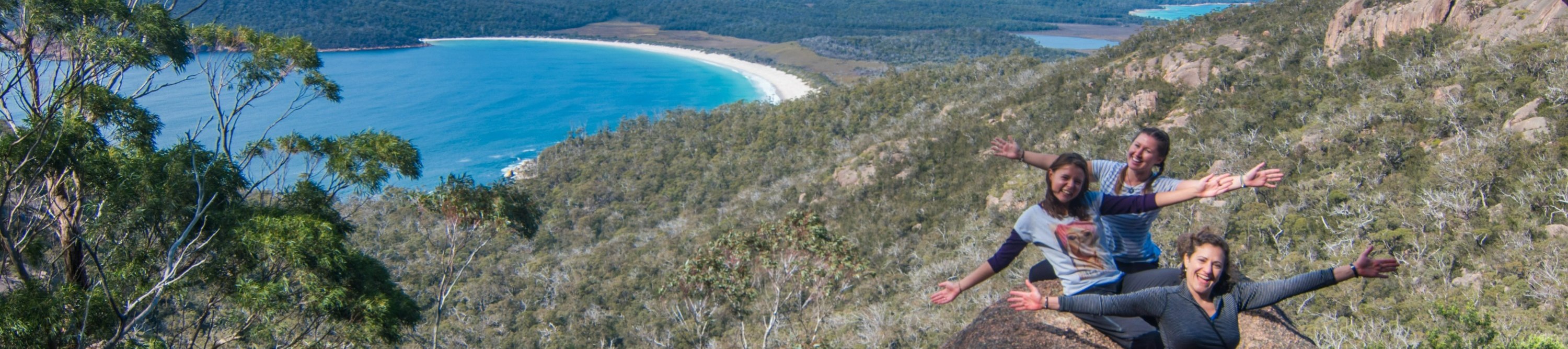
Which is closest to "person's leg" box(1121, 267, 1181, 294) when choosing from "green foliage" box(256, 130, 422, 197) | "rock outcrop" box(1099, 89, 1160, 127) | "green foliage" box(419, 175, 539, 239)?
"green foliage" box(256, 130, 422, 197)

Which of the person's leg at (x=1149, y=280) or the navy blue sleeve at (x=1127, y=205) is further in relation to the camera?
the person's leg at (x=1149, y=280)

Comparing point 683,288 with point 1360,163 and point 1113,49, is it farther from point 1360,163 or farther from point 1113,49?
point 1113,49

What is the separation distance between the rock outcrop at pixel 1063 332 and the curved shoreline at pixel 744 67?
57.4 metres

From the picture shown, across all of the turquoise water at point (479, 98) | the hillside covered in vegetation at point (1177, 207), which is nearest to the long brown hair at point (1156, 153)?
the hillside covered in vegetation at point (1177, 207)

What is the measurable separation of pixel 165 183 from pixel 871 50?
11015cm

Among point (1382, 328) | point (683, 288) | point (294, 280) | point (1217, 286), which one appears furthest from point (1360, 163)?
point (294, 280)

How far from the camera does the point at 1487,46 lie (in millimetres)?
15734

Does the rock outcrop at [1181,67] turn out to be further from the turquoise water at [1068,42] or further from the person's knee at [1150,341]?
the turquoise water at [1068,42]

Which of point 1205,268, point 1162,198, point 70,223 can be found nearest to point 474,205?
point 70,223

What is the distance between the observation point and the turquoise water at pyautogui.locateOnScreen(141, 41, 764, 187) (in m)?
66.9

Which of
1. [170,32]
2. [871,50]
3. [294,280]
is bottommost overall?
[871,50]

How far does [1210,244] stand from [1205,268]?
11 centimetres

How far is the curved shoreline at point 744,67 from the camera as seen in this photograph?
283 feet

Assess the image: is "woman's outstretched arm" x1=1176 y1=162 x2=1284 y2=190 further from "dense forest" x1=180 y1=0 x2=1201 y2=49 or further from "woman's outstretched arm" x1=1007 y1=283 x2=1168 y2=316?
"dense forest" x1=180 y1=0 x2=1201 y2=49
